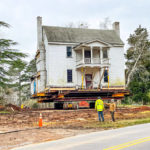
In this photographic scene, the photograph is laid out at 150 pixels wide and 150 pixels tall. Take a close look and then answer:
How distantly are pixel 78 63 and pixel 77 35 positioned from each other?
428 cm

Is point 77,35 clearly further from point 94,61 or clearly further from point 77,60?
point 94,61

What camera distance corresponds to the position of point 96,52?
119ft

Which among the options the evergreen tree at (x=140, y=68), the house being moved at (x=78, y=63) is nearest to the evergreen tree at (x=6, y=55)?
the house being moved at (x=78, y=63)

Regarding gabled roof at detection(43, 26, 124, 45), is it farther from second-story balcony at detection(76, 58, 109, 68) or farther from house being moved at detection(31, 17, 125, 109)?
second-story balcony at detection(76, 58, 109, 68)

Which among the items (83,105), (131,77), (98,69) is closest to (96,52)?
(98,69)

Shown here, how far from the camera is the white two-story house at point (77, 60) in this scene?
111 ft

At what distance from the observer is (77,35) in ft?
120

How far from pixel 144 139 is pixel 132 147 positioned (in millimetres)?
1682

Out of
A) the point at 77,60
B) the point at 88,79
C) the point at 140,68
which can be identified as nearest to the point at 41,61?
the point at 77,60

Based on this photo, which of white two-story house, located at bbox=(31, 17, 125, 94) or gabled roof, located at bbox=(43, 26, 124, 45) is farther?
gabled roof, located at bbox=(43, 26, 124, 45)

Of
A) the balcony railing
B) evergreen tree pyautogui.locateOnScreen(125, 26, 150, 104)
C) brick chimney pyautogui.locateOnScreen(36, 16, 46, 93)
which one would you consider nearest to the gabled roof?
brick chimney pyautogui.locateOnScreen(36, 16, 46, 93)

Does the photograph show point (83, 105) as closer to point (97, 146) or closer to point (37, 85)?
point (37, 85)

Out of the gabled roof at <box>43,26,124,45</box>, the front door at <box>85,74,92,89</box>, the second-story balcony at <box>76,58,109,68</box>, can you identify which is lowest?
the front door at <box>85,74,92,89</box>

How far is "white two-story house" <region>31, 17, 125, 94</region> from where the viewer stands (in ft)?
111
